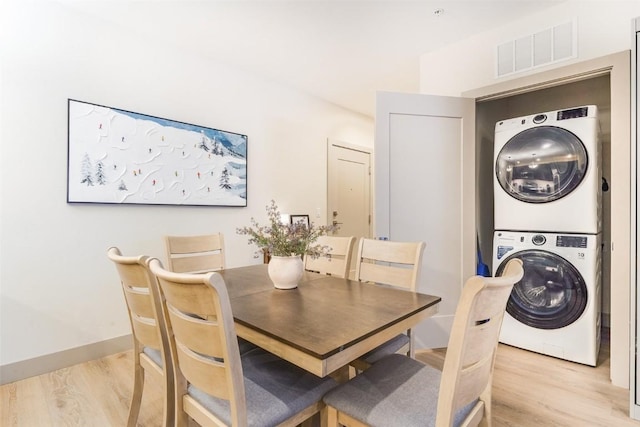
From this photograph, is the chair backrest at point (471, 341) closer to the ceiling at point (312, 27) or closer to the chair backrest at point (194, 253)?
the chair backrest at point (194, 253)

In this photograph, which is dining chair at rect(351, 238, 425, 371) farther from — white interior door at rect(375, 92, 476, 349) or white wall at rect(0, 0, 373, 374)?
white wall at rect(0, 0, 373, 374)

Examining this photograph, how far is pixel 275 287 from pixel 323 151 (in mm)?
2896

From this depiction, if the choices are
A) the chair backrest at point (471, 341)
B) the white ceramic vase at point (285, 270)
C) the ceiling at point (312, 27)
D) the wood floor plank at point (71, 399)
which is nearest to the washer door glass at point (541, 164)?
the ceiling at point (312, 27)

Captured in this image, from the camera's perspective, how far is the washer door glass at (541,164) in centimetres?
228

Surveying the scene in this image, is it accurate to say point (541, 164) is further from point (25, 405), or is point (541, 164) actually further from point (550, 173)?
point (25, 405)

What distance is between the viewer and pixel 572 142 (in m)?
2.28

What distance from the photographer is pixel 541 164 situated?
2.42 metres

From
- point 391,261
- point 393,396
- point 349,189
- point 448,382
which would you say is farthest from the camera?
point 349,189

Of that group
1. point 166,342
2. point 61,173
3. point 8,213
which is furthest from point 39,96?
point 166,342

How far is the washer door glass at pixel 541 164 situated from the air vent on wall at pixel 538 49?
50cm

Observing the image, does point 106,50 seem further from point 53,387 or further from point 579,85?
point 579,85

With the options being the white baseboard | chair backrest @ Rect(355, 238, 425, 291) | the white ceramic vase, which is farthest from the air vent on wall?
the white baseboard

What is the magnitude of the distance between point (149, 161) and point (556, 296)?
338 centimetres

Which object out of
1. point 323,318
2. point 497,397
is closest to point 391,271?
point 323,318
